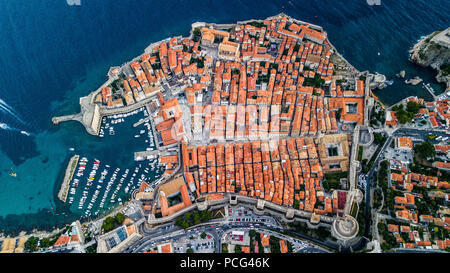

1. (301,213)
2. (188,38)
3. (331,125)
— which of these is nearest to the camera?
(301,213)

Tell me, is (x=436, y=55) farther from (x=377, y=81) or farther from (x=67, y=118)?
(x=67, y=118)

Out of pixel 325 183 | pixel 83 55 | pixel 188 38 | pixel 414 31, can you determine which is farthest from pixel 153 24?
pixel 414 31

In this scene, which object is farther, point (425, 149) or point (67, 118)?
point (67, 118)

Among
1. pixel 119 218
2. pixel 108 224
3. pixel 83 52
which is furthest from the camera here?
pixel 83 52

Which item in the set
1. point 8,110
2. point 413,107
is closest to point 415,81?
point 413,107

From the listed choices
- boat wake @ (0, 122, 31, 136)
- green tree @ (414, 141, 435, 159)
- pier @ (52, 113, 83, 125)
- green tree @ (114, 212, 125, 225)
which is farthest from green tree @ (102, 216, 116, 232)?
green tree @ (414, 141, 435, 159)

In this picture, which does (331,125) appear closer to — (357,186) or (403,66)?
(357,186)

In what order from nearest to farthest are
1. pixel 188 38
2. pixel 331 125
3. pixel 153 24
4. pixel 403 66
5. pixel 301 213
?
pixel 301 213
pixel 331 125
pixel 403 66
pixel 188 38
pixel 153 24
